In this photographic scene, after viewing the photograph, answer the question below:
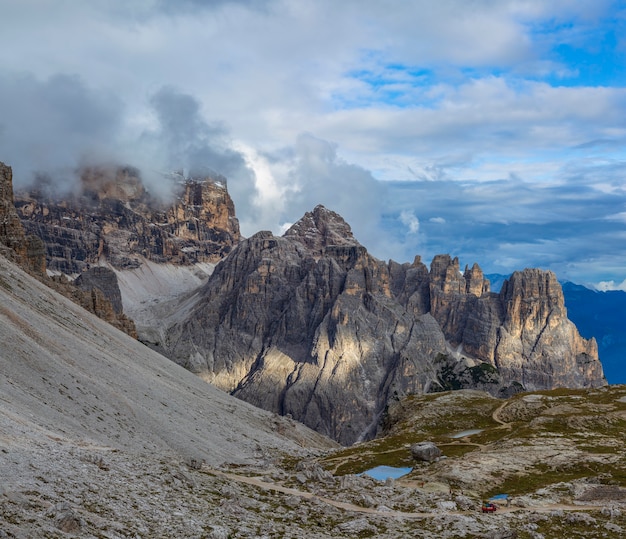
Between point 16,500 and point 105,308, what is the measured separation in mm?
164226

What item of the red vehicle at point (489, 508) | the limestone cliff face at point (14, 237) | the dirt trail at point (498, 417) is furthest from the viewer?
the limestone cliff face at point (14, 237)

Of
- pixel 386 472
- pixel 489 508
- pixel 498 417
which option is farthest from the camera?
pixel 498 417

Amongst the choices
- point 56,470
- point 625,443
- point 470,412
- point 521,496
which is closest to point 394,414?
point 470,412

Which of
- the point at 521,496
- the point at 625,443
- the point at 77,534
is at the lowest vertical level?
the point at 77,534

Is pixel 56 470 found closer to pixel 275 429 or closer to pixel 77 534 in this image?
pixel 77 534

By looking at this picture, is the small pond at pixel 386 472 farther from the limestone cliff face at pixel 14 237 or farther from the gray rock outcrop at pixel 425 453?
the limestone cliff face at pixel 14 237

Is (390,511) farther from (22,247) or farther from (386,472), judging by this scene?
(22,247)

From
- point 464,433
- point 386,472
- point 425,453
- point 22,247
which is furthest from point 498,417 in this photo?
point 22,247

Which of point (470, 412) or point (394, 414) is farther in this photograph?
point (394, 414)

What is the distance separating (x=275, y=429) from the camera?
6417 inches

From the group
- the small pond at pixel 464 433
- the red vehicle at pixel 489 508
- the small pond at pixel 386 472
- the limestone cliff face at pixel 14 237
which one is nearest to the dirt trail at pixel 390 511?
the red vehicle at pixel 489 508

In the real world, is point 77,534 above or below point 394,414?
below

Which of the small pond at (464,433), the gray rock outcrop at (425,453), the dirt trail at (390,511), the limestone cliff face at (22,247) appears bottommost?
the dirt trail at (390,511)

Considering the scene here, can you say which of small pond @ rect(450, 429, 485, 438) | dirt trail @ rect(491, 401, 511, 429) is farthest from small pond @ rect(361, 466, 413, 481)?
dirt trail @ rect(491, 401, 511, 429)
